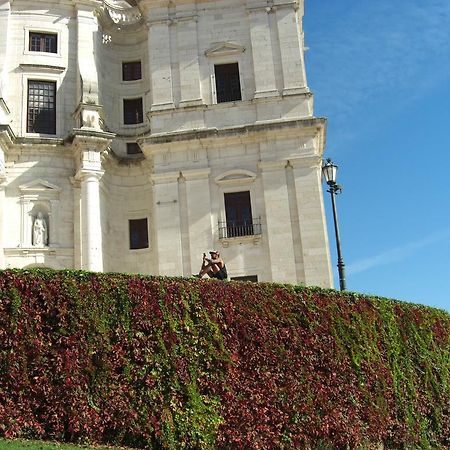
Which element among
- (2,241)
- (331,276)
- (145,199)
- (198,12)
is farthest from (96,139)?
(331,276)

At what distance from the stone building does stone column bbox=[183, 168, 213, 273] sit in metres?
0.05

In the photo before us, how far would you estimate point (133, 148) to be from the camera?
3531 centimetres

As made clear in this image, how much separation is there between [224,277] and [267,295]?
3557 millimetres

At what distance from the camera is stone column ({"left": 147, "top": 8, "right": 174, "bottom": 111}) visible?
3253cm

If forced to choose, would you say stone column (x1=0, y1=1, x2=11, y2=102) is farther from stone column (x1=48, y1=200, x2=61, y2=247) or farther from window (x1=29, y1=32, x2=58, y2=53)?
stone column (x1=48, y1=200, x2=61, y2=247)

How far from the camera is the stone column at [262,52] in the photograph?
32.2 metres

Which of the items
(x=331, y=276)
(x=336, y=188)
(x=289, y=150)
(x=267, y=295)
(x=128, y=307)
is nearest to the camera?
(x=128, y=307)

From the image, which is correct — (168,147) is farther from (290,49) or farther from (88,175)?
(290,49)

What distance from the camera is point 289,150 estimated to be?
101ft

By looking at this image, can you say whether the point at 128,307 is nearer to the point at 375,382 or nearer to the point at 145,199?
the point at 375,382

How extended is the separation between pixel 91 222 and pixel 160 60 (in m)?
9.67

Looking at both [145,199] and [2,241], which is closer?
[2,241]

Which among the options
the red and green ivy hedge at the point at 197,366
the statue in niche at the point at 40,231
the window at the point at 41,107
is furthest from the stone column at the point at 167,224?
the red and green ivy hedge at the point at 197,366

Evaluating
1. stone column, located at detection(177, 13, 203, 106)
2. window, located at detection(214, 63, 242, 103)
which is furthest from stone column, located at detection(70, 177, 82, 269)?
window, located at detection(214, 63, 242, 103)
